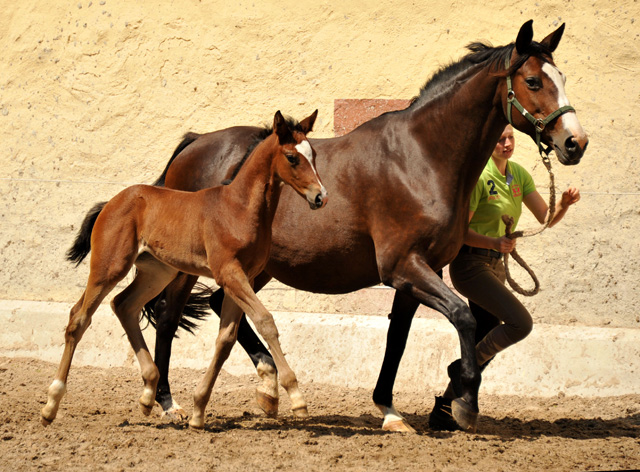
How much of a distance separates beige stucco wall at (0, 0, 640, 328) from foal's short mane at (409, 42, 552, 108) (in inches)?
75.9

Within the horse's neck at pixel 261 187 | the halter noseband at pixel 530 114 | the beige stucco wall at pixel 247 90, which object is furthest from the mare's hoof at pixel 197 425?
the beige stucco wall at pixel 247 90

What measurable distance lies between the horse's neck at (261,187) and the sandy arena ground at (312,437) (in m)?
1.12

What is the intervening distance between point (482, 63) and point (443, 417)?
198 centimetres

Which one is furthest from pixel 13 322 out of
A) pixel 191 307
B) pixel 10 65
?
pixel 10 65

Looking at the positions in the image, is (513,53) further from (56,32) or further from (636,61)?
(56,32)

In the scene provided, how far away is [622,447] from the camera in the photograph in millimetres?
3652

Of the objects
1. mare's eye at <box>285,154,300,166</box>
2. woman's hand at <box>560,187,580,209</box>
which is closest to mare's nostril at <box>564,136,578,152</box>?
woman's hand at <box>560,187,580,209</box>

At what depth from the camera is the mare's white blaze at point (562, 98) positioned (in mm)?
3590

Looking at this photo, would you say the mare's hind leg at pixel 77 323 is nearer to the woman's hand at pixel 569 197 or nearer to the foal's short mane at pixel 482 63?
the foal's short mane at pixel 482 63

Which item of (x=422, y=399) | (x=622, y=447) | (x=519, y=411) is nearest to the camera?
(x=622, y=447)

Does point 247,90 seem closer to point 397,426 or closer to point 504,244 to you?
point 504,244

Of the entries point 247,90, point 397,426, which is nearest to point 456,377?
point 397,426

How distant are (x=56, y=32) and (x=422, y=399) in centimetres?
455

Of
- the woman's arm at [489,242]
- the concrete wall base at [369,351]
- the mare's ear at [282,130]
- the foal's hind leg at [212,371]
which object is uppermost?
the mare's ear at [282,130]
